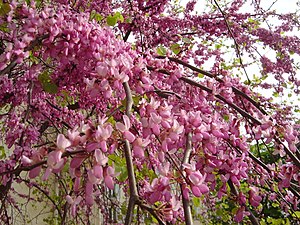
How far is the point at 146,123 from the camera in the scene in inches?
41.9

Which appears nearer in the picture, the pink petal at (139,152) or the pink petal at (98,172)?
the pink petal at (98,172)

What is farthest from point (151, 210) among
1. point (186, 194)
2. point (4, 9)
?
point (4, 9)

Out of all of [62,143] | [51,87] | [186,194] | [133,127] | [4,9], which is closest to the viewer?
[62,143]

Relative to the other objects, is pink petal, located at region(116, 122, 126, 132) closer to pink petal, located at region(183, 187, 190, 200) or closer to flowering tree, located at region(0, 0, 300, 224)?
flowering tree, located at region(0, 0, 300, 224)

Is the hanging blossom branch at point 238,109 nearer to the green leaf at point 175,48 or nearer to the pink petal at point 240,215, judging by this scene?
the pink petal at point 240,215

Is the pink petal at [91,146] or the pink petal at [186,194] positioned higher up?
the pink petal at [91,146]

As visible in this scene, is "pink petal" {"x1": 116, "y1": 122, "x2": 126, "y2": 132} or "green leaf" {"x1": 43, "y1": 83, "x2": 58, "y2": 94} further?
"green leaf" {"x1": 43, "y1": 83, "x2": 58, "y2": 94}

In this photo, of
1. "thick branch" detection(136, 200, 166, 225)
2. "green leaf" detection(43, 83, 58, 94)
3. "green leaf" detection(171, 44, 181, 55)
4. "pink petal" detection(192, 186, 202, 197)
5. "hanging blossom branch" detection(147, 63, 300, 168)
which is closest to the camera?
"thick branch" detection(136, 200, 166, 225)

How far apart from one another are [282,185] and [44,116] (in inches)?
55.7

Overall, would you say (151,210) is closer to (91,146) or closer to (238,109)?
(91,146)

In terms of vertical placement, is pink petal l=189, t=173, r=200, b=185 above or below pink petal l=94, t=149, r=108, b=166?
below

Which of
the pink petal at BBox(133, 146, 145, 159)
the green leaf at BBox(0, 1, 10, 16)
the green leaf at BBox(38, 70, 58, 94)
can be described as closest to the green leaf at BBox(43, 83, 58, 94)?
the green leaf at BBox(38, 70, 58, 94)

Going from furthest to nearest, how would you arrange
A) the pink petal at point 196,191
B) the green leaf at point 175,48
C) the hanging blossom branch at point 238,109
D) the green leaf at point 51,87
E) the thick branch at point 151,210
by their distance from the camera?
the green leaf at point 175,48 < the green leaf at point 51,87 < the hanging blossom branch at point 238,109 < the pink petal at point 196,191 < the thick branch at point 151,210

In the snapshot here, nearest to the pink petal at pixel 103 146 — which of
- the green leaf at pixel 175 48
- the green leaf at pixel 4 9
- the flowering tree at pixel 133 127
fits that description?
the flowering tree at pixel 133 127
